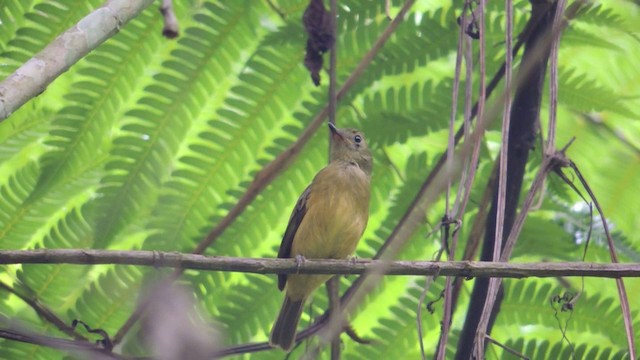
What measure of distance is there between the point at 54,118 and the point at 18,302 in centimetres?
88

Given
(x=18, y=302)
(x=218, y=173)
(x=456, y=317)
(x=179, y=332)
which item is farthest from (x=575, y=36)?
(x=179, y=332)

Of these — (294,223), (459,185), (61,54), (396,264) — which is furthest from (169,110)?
(396,264)

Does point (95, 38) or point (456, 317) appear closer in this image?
point (95, 38)

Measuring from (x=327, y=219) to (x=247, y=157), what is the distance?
0.81 meters

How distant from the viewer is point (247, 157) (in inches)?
170

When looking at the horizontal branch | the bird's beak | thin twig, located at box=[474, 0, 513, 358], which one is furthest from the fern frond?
thin twig, located at box=[474, 0, 513, 358]

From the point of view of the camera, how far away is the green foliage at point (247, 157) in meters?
3.95

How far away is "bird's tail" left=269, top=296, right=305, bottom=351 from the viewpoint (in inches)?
153

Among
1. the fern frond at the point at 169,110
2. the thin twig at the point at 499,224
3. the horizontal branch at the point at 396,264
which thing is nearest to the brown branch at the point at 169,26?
the horizontal branch at the point at 396,264

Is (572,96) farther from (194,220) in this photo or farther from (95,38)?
(95,38)

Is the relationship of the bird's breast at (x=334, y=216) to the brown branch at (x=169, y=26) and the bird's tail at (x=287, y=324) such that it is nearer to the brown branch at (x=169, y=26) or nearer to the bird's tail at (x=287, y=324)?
the bird's tail at (x=287, y=324)

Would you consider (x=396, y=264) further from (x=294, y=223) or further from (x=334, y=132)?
(x=294, y=223)

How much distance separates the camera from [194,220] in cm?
412

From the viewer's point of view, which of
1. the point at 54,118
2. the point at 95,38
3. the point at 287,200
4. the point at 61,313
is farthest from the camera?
the point at 287,200
